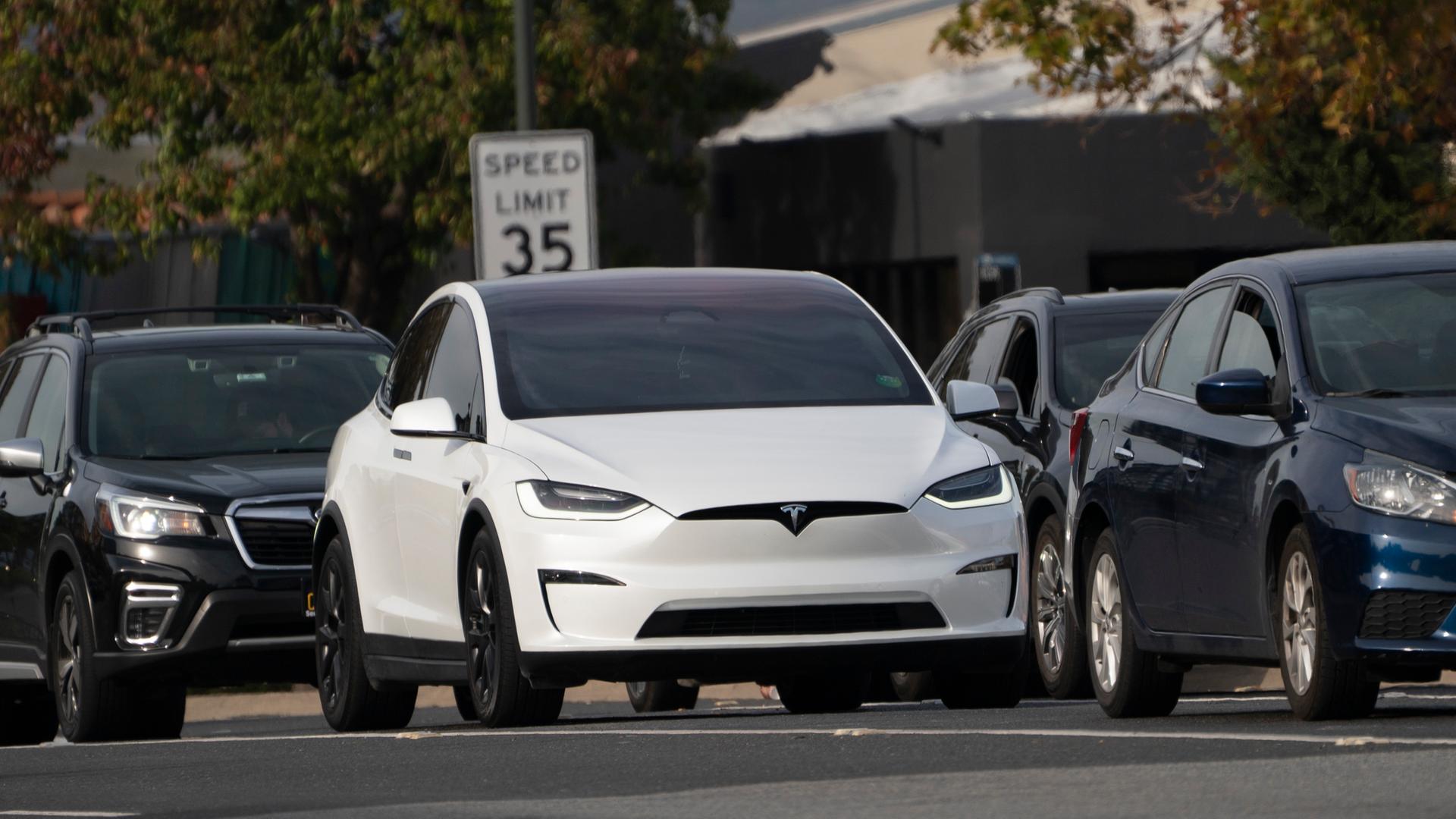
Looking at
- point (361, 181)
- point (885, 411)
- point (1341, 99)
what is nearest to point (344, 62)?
Result: point (361, 181)

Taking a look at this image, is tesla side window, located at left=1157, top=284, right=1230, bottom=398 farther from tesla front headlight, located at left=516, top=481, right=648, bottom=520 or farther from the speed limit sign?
the speed limit sign

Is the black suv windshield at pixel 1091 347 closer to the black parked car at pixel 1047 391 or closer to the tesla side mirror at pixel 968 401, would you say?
the black parked car at pixel 1047 391

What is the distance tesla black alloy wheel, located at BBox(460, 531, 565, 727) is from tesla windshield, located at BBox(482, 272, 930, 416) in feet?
1.83

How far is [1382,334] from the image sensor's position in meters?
10.2

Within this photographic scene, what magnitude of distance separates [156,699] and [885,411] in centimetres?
416

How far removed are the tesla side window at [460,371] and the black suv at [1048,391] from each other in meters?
2.94

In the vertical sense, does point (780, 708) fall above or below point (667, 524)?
below

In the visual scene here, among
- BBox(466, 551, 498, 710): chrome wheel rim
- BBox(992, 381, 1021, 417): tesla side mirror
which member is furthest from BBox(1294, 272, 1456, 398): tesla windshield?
BBox(992, 381, 1021, 417): tesla side mirror

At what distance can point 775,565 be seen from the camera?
10.1 metres

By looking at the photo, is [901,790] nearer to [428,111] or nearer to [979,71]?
[428,111]

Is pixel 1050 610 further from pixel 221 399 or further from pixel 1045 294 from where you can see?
pixel 221 399

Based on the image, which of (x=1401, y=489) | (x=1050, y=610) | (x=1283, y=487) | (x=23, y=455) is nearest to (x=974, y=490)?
(x=1283, y=487)

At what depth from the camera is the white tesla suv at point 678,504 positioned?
33.0 feet

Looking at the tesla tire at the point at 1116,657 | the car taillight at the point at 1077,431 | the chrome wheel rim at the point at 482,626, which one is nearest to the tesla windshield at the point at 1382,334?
the tesla tire at the point at 1116,657
